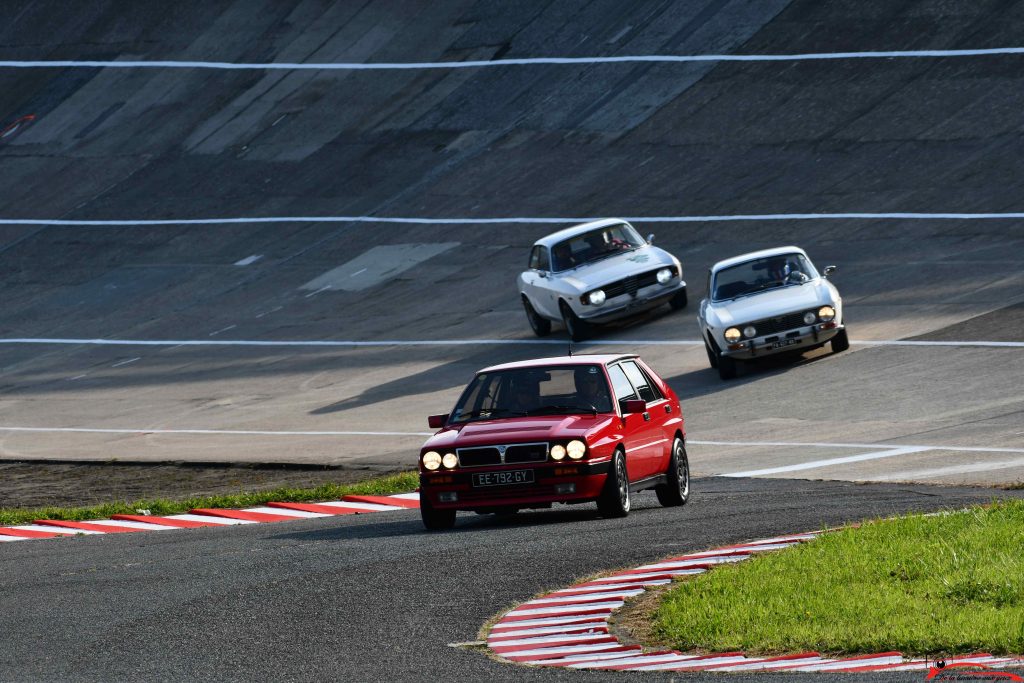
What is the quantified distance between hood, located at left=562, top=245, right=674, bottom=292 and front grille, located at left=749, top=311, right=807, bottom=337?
4751 millimetres

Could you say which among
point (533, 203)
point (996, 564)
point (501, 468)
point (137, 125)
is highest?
point (137, 125)

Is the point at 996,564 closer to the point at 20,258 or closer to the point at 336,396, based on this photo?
the point at 336,396

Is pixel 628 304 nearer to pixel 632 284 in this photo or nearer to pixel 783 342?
pixel 632 284

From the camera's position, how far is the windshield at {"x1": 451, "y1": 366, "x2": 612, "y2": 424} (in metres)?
15.7

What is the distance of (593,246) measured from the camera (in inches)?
1212

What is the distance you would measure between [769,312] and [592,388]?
1018 centimetres

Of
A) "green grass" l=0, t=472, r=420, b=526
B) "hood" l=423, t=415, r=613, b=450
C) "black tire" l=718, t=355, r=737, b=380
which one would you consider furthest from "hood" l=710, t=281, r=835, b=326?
"hood" l=423, t=415, r=613, b=450

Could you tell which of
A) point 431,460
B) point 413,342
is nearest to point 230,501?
point 431,460

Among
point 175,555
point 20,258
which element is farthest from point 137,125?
point 175,555

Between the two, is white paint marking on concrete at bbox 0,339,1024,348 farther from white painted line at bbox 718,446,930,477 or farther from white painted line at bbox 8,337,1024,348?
white painted line at bbox 718,446,930,477

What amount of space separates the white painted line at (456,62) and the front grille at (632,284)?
15.2 metres

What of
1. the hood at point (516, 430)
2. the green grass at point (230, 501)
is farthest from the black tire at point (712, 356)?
the hood at point (516, 430)

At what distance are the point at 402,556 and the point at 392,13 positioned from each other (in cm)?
4410

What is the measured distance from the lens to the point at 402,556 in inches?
525
